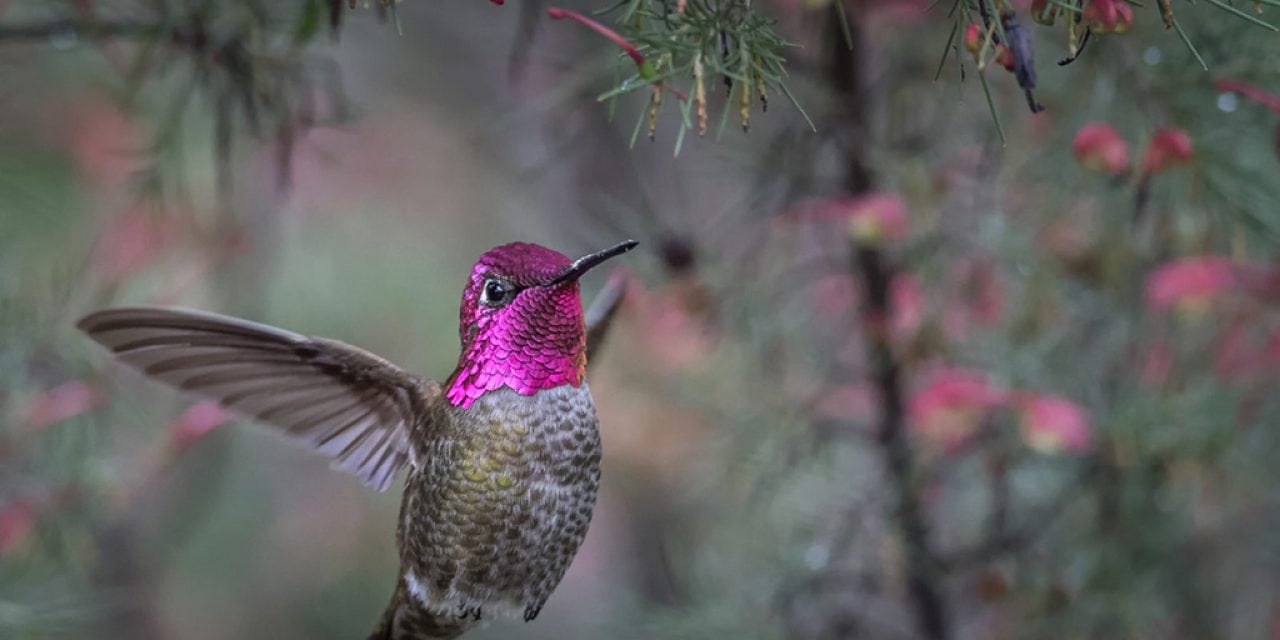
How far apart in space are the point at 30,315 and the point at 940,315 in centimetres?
113

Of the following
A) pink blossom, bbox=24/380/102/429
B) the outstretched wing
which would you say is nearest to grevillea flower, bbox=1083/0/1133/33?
the outstretched wing

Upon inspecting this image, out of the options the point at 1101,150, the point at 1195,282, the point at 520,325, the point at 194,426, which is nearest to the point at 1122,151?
the point at 1101,150

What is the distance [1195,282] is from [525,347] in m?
0.90

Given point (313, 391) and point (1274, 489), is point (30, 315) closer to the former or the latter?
point (313, 391)

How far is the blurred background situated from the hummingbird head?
133 millimetres

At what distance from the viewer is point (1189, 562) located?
1901 mm

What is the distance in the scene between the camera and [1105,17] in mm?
708

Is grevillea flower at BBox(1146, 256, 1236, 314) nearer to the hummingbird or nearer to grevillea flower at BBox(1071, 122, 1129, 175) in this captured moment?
grevillea flower at BBox(1071, 122, 1129, 175)

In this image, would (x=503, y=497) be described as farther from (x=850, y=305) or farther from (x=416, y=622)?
(x=850, y=305)

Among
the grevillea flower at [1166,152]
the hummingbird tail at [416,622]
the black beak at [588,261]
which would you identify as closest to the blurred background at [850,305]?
the grevillea flower at [1166,152]

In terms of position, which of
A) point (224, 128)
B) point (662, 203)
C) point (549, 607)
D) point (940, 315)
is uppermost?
point (224, 128)

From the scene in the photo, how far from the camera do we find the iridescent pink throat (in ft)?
2.46

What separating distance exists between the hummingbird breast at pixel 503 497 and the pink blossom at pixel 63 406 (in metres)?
0.88

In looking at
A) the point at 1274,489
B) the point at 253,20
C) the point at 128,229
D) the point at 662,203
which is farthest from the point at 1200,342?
the point at 128,229
